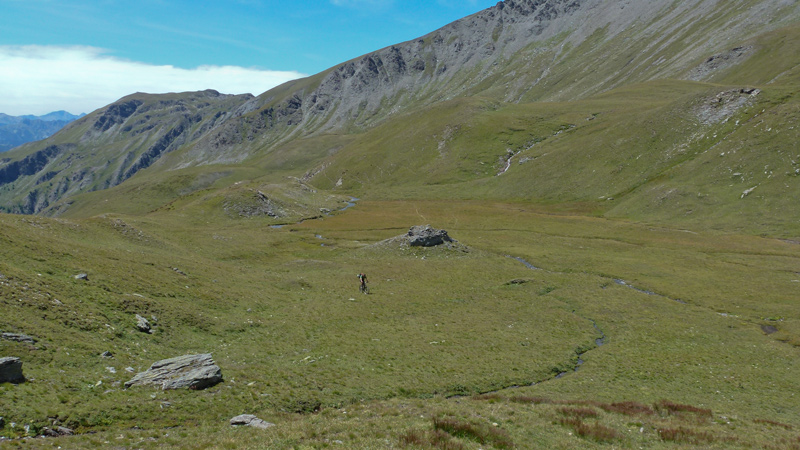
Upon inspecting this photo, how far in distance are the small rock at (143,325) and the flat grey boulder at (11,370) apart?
10.2 m

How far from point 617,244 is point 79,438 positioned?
8726cm

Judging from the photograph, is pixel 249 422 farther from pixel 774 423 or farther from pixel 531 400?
pixel 774 423

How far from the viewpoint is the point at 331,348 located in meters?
33.6

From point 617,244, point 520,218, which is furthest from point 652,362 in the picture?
point 520,218

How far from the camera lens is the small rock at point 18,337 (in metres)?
22.2

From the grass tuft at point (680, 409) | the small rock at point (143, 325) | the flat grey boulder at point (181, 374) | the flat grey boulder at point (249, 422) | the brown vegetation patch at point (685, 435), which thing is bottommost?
the grass tuft at point (680, 409)

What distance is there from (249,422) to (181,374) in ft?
21.0

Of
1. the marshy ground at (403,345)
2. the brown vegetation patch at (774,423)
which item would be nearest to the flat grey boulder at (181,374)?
the marshy ground at (403,345)

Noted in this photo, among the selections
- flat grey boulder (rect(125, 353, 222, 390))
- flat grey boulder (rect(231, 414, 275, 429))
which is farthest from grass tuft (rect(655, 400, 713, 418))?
flat grey boulder (rect(125, 353, 222, 390))

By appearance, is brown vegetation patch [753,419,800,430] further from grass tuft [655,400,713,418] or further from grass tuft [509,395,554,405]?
grass tuft [509,395,554,405]

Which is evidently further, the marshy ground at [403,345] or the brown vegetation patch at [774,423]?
the brown vegetation patch at [774,423]

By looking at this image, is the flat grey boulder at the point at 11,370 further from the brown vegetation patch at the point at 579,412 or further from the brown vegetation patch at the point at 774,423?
the brown vegetation patch at the point at 774,423

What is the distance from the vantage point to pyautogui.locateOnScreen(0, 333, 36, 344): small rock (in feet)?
73.0

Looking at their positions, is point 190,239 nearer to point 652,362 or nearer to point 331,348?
point 331,348
